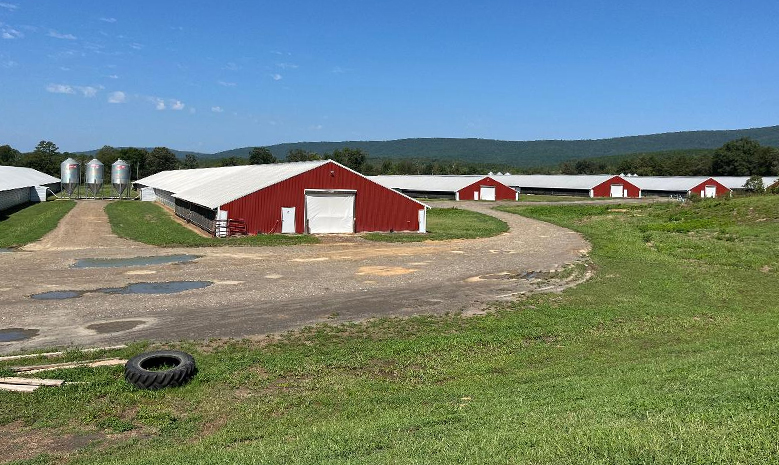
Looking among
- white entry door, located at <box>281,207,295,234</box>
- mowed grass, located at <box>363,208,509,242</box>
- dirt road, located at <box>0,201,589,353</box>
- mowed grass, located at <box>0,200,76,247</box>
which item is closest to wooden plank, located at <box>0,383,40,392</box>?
dirt road, located at <box>0,201,589,353</box>

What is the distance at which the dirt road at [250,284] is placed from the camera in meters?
16.3

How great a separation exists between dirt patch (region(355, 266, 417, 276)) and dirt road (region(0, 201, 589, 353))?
0.09m

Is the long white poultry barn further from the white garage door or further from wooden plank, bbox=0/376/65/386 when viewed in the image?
wooden plank, bbox=0/376/65/386

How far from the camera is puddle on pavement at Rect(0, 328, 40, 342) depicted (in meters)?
14.7

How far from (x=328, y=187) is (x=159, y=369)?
3076 centimetres

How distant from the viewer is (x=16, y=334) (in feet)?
49.6

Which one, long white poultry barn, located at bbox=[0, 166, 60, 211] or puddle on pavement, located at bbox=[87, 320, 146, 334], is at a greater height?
long white poultry barn, located at bbox=[0, 166, 60, 211]

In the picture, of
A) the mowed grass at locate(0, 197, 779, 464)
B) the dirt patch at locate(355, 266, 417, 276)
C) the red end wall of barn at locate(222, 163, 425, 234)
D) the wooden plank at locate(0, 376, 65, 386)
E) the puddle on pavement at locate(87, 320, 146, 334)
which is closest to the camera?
the mowed grass at locate(0, 197, 779, 464)

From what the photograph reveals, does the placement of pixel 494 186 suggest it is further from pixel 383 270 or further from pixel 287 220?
pixel 383 270

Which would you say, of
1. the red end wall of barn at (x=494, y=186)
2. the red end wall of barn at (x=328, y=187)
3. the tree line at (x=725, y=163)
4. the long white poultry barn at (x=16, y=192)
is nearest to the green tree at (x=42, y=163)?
the long white poultry barn at (x=16, y=192)

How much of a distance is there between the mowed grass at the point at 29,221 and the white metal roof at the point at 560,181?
7996 centimetres

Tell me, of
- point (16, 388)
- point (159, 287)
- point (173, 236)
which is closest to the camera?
point (16, 388)

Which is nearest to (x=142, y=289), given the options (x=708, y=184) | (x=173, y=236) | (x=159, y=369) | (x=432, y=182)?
(x=159, y=369)

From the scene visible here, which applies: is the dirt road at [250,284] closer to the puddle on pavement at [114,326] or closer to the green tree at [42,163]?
the puddle on pavement at [114,326]
